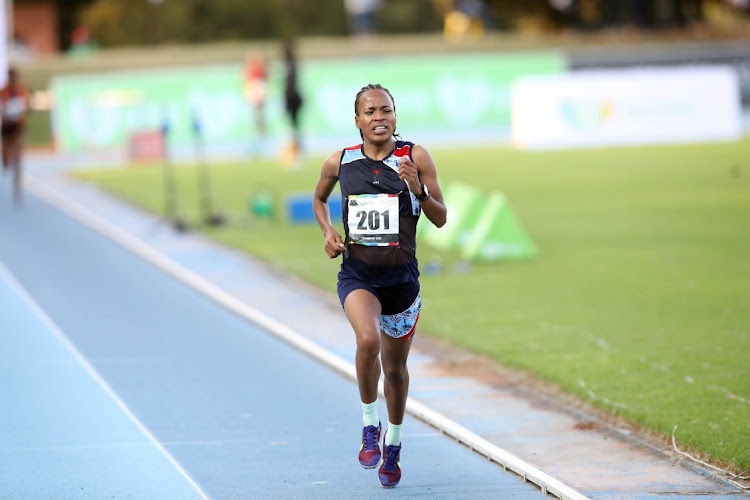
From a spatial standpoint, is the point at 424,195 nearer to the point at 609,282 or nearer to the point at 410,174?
the point at 410,174

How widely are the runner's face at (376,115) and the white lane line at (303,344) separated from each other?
1.83 meters

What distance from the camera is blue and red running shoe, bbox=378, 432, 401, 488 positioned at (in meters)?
6.89

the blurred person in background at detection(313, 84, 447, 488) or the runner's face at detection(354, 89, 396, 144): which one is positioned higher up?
the runner's face at detection(354, 89, 396, 144)

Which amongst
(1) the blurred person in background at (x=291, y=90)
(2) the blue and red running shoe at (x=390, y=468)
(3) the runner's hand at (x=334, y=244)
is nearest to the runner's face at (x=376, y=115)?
(3) the runner's hand at (x=334, y=244)

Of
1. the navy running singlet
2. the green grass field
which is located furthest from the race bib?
the green grass field

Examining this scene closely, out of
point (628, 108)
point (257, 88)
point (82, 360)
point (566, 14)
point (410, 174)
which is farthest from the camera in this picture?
point (566, 14)

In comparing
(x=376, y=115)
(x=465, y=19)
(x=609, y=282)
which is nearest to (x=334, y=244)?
(x=376, y=115)

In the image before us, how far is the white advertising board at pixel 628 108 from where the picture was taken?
34.5 metres

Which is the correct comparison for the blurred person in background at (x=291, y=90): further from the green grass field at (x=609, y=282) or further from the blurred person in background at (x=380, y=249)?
the blurred person in background at (x=380, y=249)

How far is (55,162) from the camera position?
3494cm

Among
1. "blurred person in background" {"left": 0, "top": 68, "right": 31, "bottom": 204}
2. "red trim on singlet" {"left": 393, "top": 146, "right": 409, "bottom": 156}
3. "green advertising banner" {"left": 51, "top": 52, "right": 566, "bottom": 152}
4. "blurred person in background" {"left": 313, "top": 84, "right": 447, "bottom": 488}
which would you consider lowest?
"green advertising banner" {"left": 51, "top": 52, "right": 566, "bottom": 152}

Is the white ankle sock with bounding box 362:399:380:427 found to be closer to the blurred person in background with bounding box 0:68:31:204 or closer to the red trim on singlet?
the red trim on singlet

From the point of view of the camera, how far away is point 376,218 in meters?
6.89

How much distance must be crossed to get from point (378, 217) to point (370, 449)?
46.7 inches
